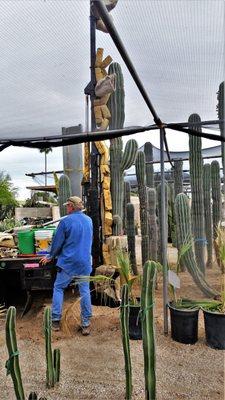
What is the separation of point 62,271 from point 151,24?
3.04 m

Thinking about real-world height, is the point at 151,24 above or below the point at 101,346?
above

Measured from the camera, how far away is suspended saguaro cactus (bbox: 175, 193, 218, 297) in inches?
216

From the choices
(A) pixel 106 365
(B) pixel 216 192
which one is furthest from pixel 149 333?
(B) pixel 216 192

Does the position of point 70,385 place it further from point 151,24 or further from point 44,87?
point 151,24

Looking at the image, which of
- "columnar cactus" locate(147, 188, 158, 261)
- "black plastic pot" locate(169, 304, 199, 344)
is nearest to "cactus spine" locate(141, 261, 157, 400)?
"black plastic pot" locate(169, 304, 199, 344)

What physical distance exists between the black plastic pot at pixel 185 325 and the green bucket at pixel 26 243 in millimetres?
2215

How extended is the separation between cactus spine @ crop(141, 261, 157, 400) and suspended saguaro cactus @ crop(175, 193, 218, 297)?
2802mm

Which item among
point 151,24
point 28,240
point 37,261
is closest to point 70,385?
point 37,261

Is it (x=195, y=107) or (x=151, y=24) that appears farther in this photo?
(x=195, y=107)

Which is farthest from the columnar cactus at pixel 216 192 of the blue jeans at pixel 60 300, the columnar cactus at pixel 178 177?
the blue jeans at pixel 60 300

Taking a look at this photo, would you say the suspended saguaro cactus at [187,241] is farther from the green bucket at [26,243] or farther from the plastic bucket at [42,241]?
the green bucket at [26,243]

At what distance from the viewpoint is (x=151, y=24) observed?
83.9 inches

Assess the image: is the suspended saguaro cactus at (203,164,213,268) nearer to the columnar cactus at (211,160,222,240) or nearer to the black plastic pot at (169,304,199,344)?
the columnar cactus at (211,160,222,240)

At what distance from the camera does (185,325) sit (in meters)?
3.84
